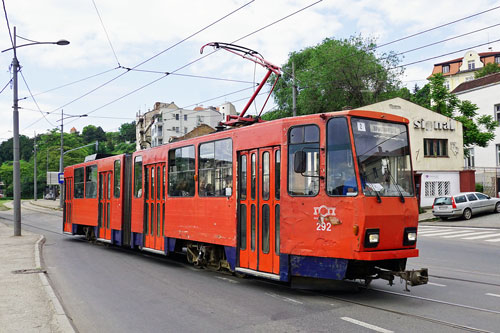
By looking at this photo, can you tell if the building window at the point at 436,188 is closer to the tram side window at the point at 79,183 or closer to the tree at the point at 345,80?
the tree at the point at 345,80

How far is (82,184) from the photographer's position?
1914cm

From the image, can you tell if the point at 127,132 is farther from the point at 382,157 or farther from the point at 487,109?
the point at 382,157

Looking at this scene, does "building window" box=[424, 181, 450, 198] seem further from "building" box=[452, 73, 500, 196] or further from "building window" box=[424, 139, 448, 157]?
"building" box=[452, 73, 500, 196]

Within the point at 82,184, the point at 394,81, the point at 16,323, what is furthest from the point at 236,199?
the point at 394,81

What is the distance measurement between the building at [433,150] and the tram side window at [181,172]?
23.7 metres

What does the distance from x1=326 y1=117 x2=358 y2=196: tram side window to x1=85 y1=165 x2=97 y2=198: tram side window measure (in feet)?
39.5

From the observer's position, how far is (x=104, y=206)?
1681 centimetres

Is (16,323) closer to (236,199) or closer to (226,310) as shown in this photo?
(226,310)

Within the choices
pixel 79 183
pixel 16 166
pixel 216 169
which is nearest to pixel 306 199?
pixel 216 169

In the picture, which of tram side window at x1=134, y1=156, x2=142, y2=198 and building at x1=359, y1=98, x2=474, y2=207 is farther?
building at x1=359, y1=98, x2=474, y2=207

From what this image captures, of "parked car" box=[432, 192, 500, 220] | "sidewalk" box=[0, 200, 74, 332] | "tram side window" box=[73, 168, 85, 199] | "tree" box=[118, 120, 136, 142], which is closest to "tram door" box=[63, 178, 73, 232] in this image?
"tram side window" box=[73, 168, 85, 199]

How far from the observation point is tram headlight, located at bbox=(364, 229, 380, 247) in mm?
7433

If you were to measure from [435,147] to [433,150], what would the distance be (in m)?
0.30

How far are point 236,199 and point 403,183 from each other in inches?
127
